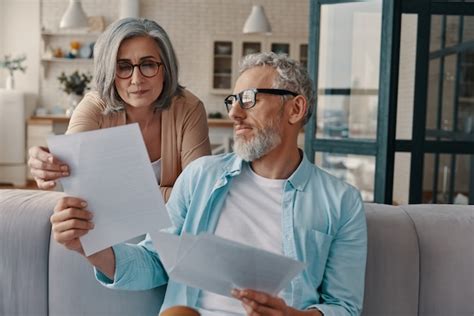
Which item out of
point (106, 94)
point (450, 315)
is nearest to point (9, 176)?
point (106, 94)

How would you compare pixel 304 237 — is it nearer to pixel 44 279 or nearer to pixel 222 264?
pixel 222 264

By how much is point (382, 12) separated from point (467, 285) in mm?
Result: 2623

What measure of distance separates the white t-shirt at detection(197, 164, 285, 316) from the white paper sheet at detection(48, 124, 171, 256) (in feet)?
1.45

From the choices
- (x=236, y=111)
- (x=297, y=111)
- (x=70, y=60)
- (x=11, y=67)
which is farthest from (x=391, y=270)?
(x=70, y=60)

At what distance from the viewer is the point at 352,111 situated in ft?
14.7

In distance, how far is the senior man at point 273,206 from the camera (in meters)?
1.69

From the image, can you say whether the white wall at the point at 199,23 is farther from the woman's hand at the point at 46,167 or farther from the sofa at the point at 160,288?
the woman's hand at the point at 46,167

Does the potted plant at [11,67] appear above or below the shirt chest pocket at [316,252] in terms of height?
above

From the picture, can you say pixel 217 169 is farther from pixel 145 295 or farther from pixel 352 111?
pixel 352 111

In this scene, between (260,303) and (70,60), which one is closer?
(260,303)

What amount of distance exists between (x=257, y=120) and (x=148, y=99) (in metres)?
0.43

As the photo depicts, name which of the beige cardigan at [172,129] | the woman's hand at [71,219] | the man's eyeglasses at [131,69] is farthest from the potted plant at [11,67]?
the woman's hand at [71,219]

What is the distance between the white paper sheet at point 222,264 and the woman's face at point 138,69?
31.2 inches

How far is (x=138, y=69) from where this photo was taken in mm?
2018
